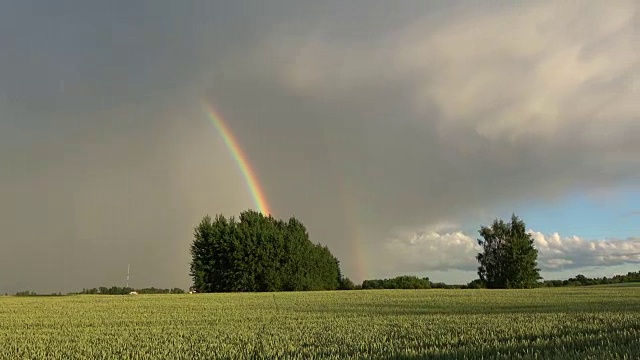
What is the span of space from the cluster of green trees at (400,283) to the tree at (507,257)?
12.0 meters

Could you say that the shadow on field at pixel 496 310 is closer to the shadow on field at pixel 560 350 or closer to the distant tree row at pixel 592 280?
the shadow on field at pixel 560 350

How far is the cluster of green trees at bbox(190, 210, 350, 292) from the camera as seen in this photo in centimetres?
8456

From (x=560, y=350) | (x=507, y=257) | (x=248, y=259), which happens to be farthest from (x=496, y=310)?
(x=507, y=257)

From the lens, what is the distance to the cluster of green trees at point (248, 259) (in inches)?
3329

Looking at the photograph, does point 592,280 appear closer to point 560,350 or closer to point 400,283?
point 400,283

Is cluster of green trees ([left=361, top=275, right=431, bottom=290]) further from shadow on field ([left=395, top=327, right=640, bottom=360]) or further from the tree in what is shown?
shadow on field ([left=395, top=327, right=640, bottom=360])

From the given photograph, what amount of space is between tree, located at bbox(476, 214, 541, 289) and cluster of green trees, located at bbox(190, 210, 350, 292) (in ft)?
119

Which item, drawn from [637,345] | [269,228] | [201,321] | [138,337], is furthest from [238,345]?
[269,228]

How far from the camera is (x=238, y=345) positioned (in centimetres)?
1205

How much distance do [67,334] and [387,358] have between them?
36.0 feet

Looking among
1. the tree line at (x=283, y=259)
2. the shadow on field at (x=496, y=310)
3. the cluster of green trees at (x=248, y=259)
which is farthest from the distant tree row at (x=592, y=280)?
the shadow on field at (x=496, y=310)

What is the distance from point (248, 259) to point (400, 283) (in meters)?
40.2

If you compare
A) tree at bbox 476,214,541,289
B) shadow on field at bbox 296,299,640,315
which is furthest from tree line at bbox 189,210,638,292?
shadow on field at bbox 296,299,640,315

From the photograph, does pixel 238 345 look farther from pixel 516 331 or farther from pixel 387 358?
pixel 516 331
